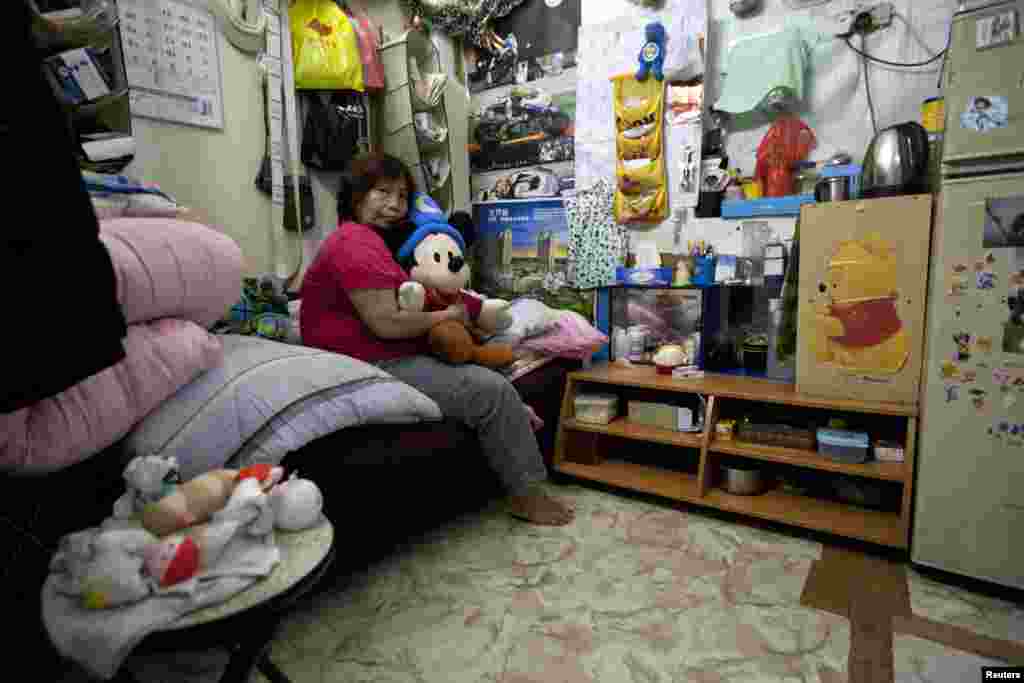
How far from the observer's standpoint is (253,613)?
0.69 m

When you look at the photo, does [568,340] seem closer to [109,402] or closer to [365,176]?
[365,176]

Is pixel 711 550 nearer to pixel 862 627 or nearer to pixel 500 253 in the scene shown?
pixel 862 627

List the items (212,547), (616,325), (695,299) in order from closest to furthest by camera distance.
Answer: (212,547) → (695,299) → (616,325)

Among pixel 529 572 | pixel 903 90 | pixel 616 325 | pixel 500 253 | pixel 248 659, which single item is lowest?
→ pixel 529 572

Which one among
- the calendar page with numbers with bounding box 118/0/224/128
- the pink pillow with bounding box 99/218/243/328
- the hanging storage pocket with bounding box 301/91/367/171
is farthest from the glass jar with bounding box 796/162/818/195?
the calendar page with numbers with bounding box 118/0/224/128

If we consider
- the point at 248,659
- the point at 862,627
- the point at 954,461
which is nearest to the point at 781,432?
the point at 954,461

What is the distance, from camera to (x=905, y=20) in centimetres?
183

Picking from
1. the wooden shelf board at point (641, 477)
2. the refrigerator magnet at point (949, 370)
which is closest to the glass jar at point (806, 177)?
the refrigerator magnet at point (949, 370)

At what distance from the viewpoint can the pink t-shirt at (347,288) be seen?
5.14ft

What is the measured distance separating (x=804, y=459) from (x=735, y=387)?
1.06ft

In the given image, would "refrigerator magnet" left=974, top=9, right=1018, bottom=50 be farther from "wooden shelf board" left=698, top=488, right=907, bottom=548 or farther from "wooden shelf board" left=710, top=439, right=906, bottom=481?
"wooden shelf board" left=698, top=488, right=907, bottom=548

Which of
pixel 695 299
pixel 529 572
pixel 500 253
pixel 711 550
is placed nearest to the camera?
pixel 529 572

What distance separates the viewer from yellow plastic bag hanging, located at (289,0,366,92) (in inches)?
83.7

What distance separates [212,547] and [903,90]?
248 cm
